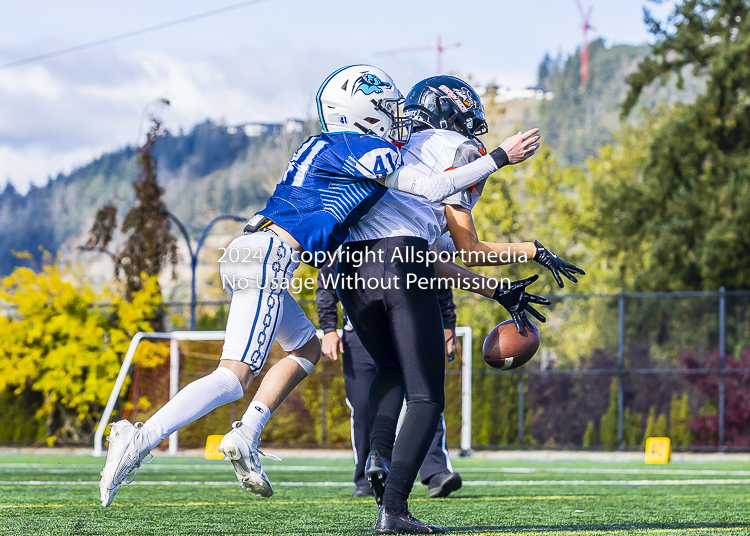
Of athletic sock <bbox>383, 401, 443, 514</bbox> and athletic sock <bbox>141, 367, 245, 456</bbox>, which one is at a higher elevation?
athletic sock <bbox>141, 367, 245, 456</bbox>

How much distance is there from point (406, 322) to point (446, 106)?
40.3 inches

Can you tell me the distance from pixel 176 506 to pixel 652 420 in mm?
12229

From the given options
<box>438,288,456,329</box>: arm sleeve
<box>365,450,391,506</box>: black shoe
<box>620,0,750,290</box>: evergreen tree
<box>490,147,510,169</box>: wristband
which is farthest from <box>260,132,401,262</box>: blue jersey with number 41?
<box>620,0,750,290</box>: evergreen tree

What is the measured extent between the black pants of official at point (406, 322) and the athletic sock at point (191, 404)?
61 centimetres

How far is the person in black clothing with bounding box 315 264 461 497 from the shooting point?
5461mm

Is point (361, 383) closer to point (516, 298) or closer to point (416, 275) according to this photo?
point (516, 298)

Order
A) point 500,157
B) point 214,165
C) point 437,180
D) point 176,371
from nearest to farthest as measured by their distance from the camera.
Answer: point 437,180 < point 500,157 < point 176,371 < point 214,165

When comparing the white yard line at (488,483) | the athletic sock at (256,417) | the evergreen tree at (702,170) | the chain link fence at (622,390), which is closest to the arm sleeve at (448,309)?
the white yard line at (488,483)

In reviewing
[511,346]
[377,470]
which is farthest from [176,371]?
[377,470]

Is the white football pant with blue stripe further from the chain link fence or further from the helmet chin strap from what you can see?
the chain link fence

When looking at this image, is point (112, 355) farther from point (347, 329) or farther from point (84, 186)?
point (84, 186)

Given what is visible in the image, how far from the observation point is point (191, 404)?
332 centimetres

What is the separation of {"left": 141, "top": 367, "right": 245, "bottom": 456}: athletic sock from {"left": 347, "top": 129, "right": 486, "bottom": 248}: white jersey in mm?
745

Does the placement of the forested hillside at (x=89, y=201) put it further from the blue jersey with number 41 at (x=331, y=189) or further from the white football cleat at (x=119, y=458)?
the white football cleat at (x=119, y=458)
